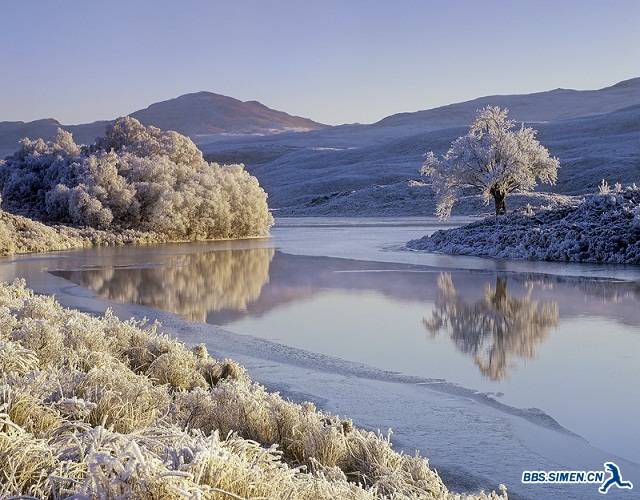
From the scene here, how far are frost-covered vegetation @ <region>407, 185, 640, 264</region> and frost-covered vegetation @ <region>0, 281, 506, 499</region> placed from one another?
15097mm

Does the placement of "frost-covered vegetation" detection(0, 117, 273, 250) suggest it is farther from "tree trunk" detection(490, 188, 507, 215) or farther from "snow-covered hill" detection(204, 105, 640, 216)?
"snow-covered hill" detection(204, 105, 640, 216)

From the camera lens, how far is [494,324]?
36.0 feet

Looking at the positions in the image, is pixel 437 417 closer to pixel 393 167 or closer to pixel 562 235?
pixel 562 235

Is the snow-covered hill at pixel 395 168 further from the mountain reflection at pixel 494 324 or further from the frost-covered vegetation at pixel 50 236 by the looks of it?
the mountain reflection at pixel 494 324

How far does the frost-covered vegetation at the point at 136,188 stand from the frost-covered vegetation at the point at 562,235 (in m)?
11.4

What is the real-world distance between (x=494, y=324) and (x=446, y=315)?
1150 millimetres

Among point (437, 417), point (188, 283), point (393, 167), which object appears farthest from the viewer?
point (393, 167)

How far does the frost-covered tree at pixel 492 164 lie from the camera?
28.1 metres

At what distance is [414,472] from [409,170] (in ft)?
282

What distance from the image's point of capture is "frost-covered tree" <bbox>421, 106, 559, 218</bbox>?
28.1 metres

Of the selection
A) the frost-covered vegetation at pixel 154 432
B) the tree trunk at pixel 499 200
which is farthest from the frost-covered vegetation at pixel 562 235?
the frost-covered vegetation at pixel 154 432

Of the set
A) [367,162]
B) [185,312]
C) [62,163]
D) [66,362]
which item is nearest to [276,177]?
[367,162]

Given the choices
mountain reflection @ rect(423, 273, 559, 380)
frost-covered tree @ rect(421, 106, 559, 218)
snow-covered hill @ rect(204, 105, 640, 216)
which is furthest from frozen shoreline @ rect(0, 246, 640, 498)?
snow-covered hill @ rect(204, 105, 640, 216)

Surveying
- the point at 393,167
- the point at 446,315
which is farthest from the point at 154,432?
the point at 393,167
